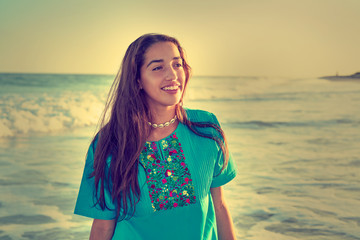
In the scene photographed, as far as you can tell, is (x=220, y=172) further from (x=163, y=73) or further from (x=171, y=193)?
(x=163, y=73)

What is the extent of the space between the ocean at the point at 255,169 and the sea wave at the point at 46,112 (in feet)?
0.12

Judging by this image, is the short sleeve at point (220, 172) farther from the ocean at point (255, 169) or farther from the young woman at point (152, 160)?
the ocean at point (255, 169)

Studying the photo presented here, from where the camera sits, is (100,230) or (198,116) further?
(198,116)

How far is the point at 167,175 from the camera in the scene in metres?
1.59

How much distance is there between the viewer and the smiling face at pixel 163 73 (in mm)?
1587

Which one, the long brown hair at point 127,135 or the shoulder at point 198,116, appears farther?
the shoulder at point 198,116

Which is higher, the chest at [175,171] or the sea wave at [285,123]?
the chest at [175,171]

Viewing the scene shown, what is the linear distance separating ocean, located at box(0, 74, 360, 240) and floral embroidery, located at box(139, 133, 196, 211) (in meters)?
1.60

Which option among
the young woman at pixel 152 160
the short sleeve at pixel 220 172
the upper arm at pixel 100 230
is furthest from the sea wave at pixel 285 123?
the upper arm at pixel 100 230

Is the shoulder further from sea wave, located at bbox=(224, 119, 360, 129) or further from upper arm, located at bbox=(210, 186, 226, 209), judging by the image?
sea wave, located at bbox=(224, 119, 360, 129)

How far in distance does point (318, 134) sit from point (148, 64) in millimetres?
6361

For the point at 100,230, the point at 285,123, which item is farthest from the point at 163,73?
the point at 285,123

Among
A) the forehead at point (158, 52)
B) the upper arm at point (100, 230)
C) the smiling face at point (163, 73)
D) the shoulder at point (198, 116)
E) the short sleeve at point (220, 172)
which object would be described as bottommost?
the upper arm at point (100, 230)

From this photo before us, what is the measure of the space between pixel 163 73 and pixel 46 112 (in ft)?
30.4
